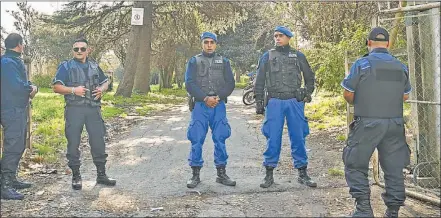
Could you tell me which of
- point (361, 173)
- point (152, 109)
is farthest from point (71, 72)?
point (152, 109)

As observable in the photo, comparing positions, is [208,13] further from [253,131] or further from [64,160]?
[64,160]

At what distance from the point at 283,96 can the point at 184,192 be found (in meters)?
1.76

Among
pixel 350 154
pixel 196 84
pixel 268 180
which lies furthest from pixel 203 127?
pixel 350 154

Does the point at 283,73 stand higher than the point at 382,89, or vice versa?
the point at 283,73

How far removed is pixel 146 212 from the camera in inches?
194

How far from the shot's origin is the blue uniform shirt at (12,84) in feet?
18.4

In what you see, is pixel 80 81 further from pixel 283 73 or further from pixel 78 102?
pixel 283 73

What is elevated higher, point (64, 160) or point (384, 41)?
point (384, 41)

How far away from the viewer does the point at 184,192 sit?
5793 millimetres

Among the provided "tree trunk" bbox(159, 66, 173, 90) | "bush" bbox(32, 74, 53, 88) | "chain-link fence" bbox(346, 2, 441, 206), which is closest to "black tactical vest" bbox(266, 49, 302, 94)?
"chain-link fence" bbox(346, 2, 441, 206)

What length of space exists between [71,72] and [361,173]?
380 cm

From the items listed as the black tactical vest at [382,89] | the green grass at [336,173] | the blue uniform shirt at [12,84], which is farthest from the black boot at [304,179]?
the blue uniform shirt at [12,84]

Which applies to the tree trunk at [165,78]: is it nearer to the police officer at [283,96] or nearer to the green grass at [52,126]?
the green grass at [52,126]

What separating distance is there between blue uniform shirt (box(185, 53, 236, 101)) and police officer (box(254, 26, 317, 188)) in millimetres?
385
